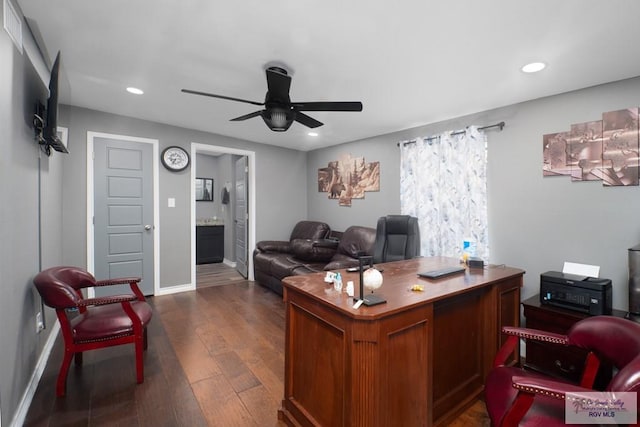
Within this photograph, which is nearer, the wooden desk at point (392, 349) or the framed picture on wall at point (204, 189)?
the wooden desk at point (392, 349)

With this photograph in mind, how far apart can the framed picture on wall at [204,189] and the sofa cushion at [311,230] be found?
106 inches

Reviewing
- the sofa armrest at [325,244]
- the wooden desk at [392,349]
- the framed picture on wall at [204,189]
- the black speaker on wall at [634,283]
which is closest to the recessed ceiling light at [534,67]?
the black speaker on wall at [634,283]

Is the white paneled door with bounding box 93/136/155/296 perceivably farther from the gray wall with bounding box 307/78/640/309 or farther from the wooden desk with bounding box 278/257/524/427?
the gray wall with bounding box 307/78/640/309

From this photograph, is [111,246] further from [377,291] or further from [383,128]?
[383,128]

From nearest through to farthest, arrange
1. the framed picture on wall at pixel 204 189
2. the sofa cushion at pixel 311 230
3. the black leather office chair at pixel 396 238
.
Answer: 1. the black leather office chair at pixel 396 238
2. the sofa cushion at pixel 311 230
3. the framed picture on wall at pixel 204 189

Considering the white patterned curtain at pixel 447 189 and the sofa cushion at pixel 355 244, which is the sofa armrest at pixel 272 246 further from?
the white patterned curtain at pixel 447 189

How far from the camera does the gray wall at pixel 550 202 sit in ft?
7.72

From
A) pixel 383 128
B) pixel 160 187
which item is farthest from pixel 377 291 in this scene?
pixel 160 187

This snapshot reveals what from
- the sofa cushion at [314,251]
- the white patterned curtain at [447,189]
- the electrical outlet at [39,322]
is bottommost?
the electrical outlet at [39,322]

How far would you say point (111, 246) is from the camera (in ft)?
12.4

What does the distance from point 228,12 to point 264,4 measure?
0.24 metres

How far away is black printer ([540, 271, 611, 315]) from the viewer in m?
2.05

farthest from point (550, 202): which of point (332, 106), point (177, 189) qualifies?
point (177, 189)

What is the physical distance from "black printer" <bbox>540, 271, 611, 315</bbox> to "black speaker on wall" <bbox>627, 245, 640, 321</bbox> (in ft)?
0.39
